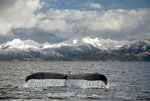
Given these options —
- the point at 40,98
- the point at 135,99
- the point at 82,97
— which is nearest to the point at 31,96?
the point at 40,98

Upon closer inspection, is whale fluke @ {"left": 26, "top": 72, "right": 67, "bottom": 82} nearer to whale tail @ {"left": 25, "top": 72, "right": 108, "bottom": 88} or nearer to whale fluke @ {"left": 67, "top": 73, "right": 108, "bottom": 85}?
whale tail @ {"left": 25, "top": 72, "right": 108, "bottom": 88}

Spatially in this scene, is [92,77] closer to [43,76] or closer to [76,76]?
[76,76]

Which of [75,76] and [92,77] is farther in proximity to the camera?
[75,76]

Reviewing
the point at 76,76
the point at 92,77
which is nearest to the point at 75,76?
the point at 76,76

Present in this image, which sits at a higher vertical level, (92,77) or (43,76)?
(43,76)

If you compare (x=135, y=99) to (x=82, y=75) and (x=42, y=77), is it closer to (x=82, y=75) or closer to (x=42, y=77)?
(x=82, y=75)

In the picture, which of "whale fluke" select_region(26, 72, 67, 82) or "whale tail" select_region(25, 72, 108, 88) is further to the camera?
"whale fluke" select_region(26, 72, 67, 82)

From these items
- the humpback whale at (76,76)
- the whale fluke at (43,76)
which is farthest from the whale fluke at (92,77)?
the whale fluke at (43,76)

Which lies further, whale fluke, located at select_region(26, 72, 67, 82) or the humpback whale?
whale fluke, located at select_region(26, 72, 67, 82)

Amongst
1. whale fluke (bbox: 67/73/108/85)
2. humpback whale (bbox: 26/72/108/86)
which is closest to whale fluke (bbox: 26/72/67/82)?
humpback whale (bbox: 26/72/108/86)

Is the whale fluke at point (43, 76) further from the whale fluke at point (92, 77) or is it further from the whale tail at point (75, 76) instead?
the whale fluke at point (92, 77)

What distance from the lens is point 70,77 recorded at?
76.9ft

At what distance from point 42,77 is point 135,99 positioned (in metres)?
8.71

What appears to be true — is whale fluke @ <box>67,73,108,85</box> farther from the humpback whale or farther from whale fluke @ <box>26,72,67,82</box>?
whale fluke @ <box>26,72,67,82</box>
